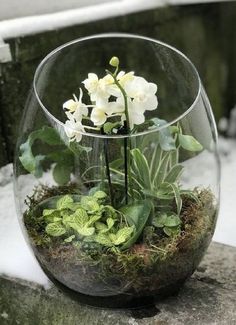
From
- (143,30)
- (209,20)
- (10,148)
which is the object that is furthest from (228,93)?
(10,148)

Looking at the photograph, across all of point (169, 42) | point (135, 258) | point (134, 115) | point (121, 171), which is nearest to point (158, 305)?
point (135, 258)

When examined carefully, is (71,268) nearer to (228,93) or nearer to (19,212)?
(19,212)

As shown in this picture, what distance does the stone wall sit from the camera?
1.61 meters

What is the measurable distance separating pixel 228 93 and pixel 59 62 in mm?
956

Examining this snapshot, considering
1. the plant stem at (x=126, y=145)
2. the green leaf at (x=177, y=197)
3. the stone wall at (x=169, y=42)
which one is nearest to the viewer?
the plant stem at (x=126, y=145)

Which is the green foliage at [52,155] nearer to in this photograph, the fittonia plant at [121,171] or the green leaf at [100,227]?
the fittonia plant at [121,171]

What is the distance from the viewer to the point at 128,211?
112 centimetres

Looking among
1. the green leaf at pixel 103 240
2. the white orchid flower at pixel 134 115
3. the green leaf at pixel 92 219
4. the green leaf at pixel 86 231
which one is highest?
the white orchid flower at pixel 134 115

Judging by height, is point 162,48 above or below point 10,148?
→ above

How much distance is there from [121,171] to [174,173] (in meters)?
0.10

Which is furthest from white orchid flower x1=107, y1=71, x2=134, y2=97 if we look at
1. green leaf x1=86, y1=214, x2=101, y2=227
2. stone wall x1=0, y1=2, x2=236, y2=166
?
stone wall x1=0, y1=2, x2=236, y2=166

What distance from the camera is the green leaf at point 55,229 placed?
113 centimetres

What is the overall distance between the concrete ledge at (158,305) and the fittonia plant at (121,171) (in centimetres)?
15

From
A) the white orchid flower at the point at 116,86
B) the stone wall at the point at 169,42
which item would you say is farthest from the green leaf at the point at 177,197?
the stone wall at the point at 169,42
